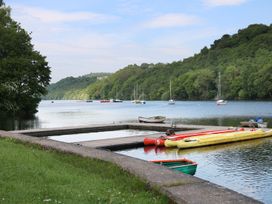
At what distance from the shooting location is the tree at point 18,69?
5869cm

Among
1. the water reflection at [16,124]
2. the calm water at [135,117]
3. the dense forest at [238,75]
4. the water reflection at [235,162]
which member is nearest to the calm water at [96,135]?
the water reflection at [235,162]

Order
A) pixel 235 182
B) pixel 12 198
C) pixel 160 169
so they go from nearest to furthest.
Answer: pixel 12 198 < pixel 160 169 < pixel 235 182

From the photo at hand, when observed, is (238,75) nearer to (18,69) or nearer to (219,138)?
(18,69)

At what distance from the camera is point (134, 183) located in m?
11.3

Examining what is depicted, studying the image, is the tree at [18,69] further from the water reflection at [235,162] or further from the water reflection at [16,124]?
the water reflection at [235,162]

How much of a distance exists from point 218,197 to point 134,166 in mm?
4925

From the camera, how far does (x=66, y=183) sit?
1070 cm

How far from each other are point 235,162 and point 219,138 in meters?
7.80

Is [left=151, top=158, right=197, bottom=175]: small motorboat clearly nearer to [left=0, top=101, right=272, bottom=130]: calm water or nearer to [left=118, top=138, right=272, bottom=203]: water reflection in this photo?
[left=118, top=138, right=272, bottom=203]: water reflection

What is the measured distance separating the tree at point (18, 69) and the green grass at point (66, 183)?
44194mm

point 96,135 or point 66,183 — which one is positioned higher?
point 66,183

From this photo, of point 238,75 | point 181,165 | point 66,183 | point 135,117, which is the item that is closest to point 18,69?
point 135,117

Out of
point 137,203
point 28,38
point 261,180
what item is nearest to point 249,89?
point 28,38

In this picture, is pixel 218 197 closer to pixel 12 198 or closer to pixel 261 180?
pixel 12 198
